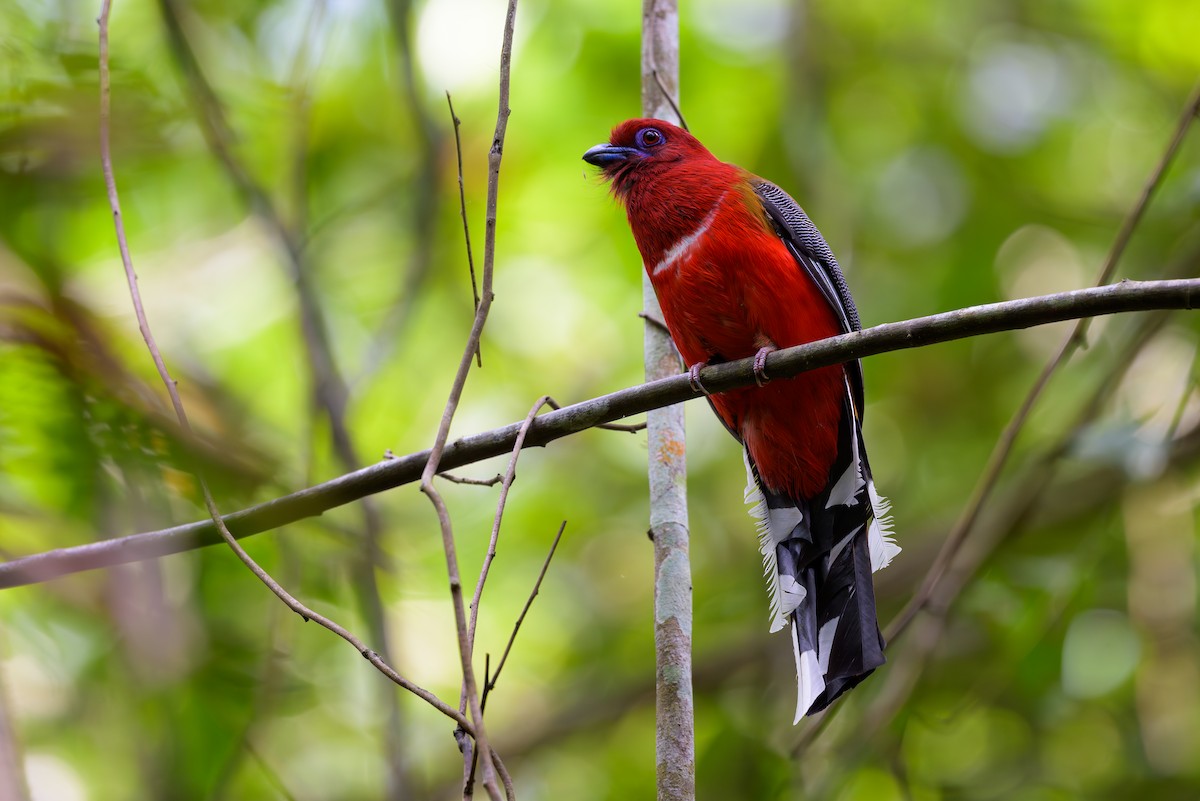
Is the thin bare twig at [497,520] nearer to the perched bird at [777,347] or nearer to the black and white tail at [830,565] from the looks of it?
the perched bird at [777,347]

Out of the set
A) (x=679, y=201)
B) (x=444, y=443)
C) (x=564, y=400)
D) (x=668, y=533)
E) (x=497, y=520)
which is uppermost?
(x=679, y=201)

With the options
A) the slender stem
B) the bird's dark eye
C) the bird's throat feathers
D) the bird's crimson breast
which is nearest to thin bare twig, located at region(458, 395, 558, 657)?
the slender stem

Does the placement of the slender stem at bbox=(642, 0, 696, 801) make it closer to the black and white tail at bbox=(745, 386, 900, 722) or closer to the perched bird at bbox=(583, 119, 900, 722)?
the perched bird at bbox=(583, 119, 900, 722)

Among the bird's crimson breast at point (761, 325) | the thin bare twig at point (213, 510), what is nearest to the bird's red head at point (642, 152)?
the bird's crimson breast at point (761, 325)

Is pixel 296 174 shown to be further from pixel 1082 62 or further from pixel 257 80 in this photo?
pixel 1082 62

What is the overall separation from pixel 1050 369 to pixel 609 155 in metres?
1.75

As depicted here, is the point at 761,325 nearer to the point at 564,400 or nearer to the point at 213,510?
the point at 213,510

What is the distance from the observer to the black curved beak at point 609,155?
13.9ft

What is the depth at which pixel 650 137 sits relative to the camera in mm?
4176

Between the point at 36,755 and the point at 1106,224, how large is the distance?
651 centimetres

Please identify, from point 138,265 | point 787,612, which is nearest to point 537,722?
point 787,612

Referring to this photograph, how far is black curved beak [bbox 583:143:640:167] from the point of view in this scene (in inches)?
166

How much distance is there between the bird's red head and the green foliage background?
60.8 inches

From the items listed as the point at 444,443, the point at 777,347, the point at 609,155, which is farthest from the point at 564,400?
the point at 444,443
